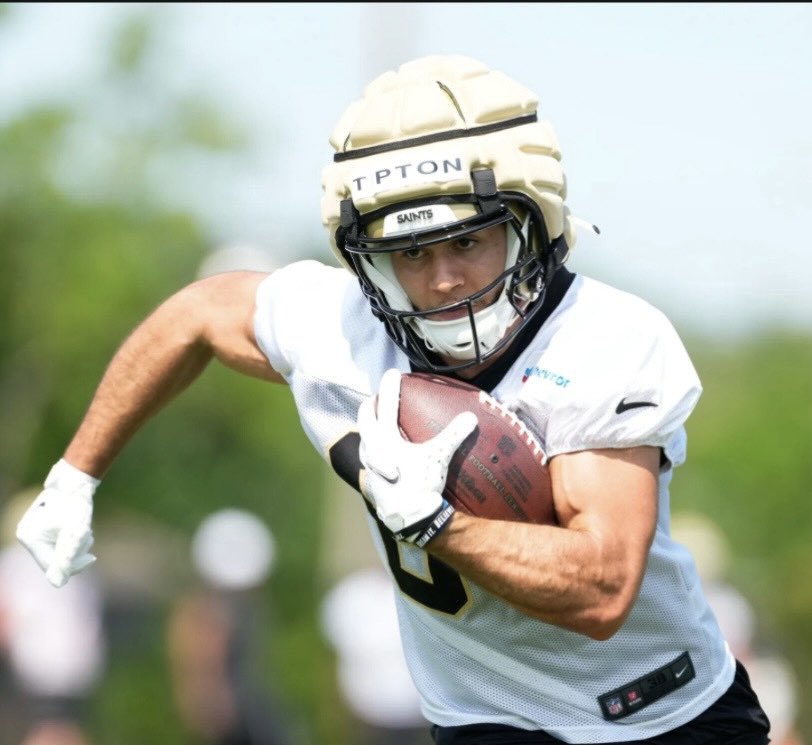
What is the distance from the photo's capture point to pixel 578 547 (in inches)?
134

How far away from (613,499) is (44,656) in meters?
5.36

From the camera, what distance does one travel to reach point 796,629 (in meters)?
18.3

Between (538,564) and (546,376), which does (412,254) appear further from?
(538,564)

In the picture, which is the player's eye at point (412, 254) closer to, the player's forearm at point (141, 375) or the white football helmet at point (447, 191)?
the white football helmet at point (447, 191)

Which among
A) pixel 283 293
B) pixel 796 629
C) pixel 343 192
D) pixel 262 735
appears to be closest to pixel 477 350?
pixel 343 192

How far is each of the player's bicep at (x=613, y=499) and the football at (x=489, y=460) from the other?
6 centimetres

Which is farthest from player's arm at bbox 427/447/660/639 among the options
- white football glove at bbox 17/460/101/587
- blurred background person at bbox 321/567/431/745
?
blurred background person at bbox 321/567/431/745

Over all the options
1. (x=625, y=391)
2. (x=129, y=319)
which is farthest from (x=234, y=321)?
(x=129, y=319)

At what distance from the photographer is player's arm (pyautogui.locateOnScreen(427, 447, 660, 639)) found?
3.38 meters

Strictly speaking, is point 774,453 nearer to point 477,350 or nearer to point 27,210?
point 27,210

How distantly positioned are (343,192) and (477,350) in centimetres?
52

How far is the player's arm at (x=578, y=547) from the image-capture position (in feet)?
11.1

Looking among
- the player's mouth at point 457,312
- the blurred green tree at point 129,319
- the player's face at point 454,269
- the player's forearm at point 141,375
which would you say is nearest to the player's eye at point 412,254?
the player's face at point 454,269

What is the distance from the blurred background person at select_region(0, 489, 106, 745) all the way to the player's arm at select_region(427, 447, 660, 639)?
16.9 feet
